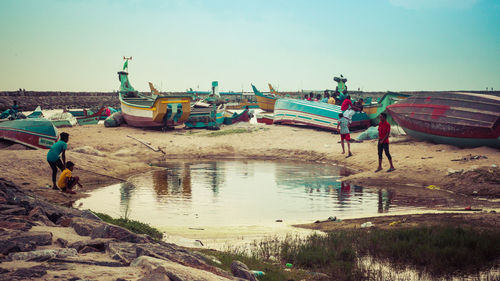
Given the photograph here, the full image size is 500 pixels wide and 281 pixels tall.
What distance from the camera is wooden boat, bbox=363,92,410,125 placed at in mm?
25234

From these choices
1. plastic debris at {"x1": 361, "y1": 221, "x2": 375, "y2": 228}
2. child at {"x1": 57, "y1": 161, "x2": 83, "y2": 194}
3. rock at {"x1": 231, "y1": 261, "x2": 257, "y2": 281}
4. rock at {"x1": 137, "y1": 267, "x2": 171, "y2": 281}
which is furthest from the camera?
child at {"x1": 57, "y1": 161, "x2": 83, "y2": 194}

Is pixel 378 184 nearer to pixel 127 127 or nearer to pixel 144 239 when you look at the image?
pixel 144 239

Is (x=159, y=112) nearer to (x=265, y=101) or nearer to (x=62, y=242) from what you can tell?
(x=62, y=242)

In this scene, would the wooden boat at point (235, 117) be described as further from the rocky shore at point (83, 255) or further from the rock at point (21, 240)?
the rock at point (21, 240)

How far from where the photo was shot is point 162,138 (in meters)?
24.7

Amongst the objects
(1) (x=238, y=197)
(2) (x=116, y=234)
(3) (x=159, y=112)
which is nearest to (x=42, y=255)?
(2) (x=116, y=234)

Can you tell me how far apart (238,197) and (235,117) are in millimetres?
23643

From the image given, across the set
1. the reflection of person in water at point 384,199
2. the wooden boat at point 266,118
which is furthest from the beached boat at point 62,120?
the reflection of person in water at point 384,199

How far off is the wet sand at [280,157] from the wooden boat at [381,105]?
241cm

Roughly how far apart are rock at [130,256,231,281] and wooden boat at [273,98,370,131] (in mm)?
21308

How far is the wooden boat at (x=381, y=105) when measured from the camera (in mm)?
25234

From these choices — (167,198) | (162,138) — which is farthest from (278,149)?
(167,198)

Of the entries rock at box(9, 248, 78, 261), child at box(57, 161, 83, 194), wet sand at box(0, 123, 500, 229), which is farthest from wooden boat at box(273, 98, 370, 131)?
rock at box(9, 248, 78, 261)

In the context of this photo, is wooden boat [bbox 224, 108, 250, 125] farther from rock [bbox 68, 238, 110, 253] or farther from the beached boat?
rock [bbox 68, 238, 110, 253]
